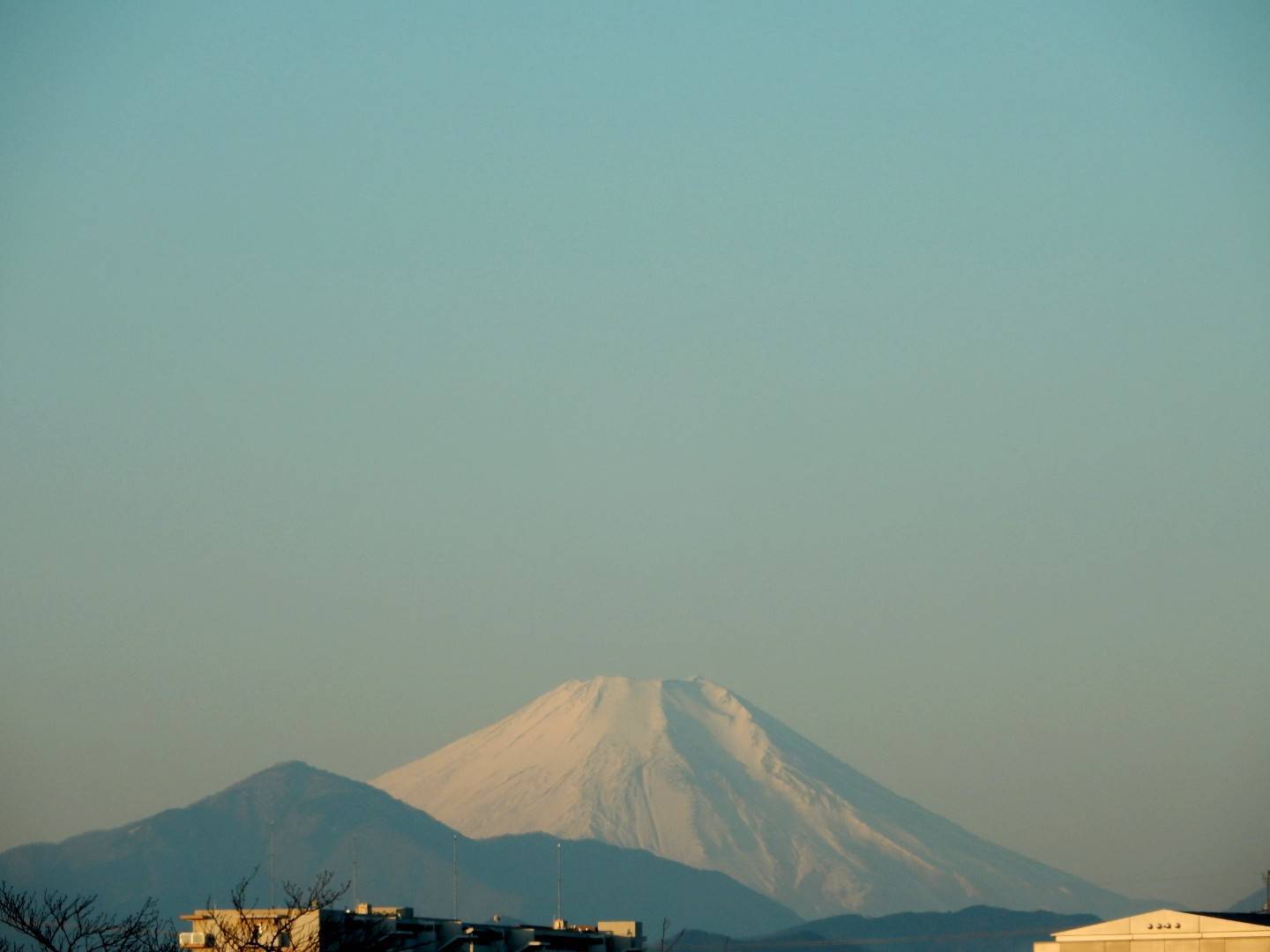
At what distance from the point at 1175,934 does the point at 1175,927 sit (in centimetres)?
20

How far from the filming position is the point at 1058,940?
6456cm

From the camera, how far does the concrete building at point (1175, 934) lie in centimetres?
5994

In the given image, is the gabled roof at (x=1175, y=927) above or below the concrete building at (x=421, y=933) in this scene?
below

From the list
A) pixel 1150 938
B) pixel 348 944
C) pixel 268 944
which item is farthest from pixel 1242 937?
pixel 268 944

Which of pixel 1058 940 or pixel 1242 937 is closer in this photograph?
pixel 1242 937

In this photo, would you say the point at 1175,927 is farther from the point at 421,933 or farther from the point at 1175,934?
the point at 421,933

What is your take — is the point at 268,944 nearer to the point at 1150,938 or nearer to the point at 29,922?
the point at 29,922

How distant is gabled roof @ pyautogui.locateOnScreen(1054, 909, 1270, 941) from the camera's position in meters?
60.2

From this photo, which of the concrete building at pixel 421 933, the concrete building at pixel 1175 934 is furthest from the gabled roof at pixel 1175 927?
the concrete building at pixel 421 933

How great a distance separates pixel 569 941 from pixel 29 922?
50.8 metres

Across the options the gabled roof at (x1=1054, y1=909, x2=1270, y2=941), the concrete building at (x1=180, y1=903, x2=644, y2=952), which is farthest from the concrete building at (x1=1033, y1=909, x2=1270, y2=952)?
the concrete building at (x1=180, y1=903, x2=644, y2=952)

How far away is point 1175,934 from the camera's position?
6125 centimetres

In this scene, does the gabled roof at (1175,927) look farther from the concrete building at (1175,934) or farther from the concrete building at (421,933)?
the concrete building at (421,933)

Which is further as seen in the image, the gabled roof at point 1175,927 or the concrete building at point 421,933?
the concrete building at point 421,933
